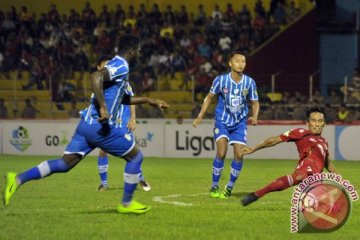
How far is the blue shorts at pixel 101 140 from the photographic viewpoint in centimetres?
1113

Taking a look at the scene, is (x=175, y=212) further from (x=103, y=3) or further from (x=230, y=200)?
(x=103, y=3)

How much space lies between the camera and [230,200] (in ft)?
44.2

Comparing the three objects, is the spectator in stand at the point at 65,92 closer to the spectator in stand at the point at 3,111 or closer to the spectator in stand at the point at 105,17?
the spectator in stand at the point at 3,111

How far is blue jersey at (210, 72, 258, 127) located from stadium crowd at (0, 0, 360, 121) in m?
16.1

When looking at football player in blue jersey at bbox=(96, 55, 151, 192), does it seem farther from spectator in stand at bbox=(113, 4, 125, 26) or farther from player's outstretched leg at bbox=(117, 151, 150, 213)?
spectator in stand at bbox=(113, 4, 125, 26)

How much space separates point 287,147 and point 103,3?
45.5 feet

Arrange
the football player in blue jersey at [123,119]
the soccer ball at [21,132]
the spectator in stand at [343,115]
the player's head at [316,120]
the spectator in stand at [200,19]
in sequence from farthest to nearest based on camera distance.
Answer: the spectator in stand at [200,19] → the soccer ball at [21,132] → the spectator in stand at [343,115] → the football player in blue jersey at [123,119] → the player's head at [316,120]

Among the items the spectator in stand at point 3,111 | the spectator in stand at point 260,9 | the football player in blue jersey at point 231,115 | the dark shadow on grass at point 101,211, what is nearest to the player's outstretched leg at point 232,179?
the football player in blue jersey at point 231,115

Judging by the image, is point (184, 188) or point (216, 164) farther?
point (184, 188)

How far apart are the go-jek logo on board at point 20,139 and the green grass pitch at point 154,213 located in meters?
9.61

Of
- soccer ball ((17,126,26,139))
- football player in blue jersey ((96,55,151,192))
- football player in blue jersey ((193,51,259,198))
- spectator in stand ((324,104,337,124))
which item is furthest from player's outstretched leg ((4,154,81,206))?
soccer ball ((17,126,26,139))

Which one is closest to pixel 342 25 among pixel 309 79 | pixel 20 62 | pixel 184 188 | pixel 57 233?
pixel 309 79

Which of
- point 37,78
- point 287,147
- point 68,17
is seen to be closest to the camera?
point 287,147

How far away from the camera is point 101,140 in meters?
11.2
